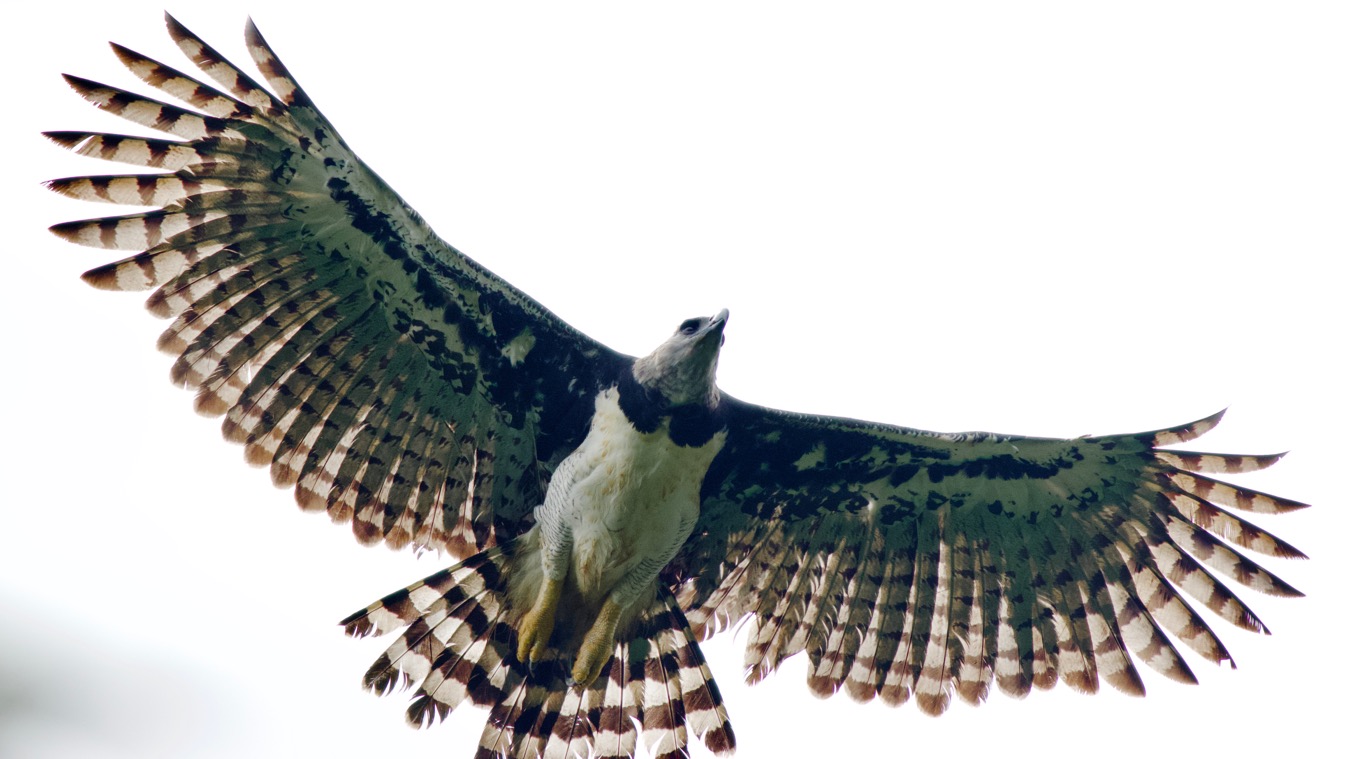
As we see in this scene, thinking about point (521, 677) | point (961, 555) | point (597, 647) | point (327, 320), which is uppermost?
point (327, 320)

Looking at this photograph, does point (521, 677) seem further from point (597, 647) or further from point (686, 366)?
point (686, 366)

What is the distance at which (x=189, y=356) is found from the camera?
7.08 m

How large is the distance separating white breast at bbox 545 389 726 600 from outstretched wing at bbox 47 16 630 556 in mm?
257

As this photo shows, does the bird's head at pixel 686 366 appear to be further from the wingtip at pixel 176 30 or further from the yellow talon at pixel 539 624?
the wingtip at pixel 176 30

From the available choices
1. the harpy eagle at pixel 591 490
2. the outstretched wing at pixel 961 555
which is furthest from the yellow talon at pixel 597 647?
the outstretched wing at pixel 961 555

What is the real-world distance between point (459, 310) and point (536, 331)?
1.36 feet

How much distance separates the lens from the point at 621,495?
7211 mm

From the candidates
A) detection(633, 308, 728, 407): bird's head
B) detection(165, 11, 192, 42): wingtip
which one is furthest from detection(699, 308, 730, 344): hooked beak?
detection(165, 11, 192, 42): wingtip

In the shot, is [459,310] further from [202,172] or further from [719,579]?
[719,579]

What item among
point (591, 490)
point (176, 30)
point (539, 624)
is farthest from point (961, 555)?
point (176, 30)

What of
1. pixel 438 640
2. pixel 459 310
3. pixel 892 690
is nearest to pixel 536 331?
pixel 459 310

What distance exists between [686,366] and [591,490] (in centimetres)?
81

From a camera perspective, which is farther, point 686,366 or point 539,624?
point 539,624

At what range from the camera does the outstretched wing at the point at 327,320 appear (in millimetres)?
6746
